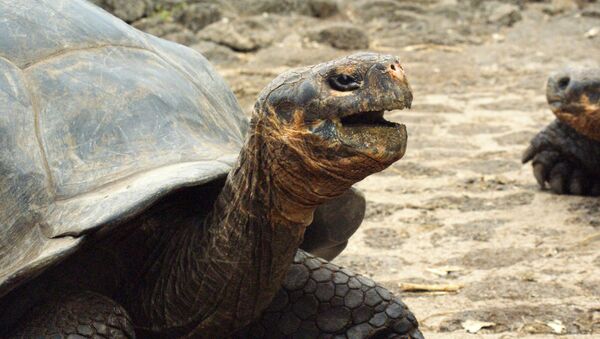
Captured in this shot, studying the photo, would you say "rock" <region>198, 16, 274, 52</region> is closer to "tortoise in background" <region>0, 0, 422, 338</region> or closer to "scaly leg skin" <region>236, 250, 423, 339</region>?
"tortoise in background" <region>0, 0, 422, 338</region>

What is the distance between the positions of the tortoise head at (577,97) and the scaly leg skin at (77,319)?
8.19ft

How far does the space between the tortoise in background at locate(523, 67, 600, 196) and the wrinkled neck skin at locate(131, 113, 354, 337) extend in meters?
2.24

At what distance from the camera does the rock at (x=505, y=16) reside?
9719mm

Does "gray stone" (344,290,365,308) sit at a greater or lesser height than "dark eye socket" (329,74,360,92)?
lesser

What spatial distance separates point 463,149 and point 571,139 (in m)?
1.13

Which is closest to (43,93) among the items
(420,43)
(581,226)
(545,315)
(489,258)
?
(545,315)

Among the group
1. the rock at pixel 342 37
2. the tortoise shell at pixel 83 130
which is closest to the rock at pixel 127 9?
the rock at pixel 342 37

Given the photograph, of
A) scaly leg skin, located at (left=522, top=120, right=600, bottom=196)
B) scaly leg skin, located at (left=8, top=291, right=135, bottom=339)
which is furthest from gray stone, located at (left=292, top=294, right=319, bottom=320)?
scaly leg skin, located at (left=522, top=120, right=600, bottom=196)

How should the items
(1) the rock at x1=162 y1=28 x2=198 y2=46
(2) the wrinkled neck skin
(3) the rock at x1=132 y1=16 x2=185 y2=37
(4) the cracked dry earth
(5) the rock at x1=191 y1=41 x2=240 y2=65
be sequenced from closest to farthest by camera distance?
(2) the wrinkled neck skin → (4) the cracked dry earth → (5) the rock at x1=191 y1=41 x2=240 y2=65 → (1) the rock at x1=162 y1=28 x2=198 y2=46 → (3) the rock at x1=132 y1=16 x2=185 y2=37

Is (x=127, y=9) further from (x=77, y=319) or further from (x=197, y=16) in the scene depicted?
(x=77, y=319)

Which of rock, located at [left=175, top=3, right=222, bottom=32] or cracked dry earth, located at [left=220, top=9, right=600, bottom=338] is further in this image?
rock, located at [left=175, top=3, right=222, bottom=32]

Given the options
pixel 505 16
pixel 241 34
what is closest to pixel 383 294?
pixel 241 34

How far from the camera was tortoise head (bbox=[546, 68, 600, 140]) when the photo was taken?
4.23 metres

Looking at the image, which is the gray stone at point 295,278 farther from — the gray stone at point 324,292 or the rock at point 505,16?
the rock at point 505,16
